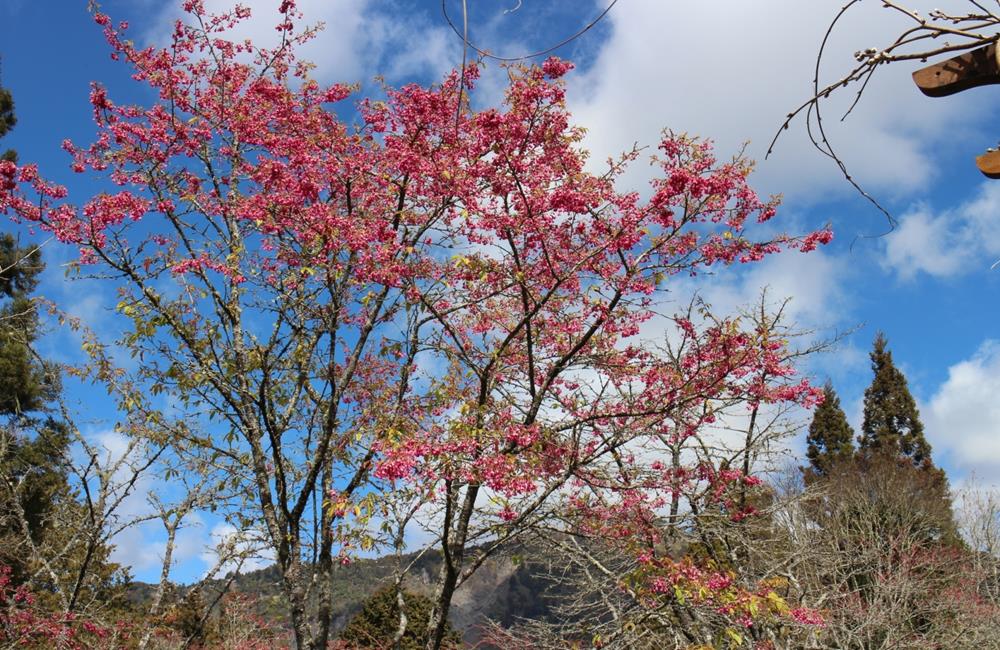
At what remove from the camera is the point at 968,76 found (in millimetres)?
2369

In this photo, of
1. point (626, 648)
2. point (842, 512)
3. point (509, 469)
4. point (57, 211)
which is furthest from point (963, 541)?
point (57, 211)

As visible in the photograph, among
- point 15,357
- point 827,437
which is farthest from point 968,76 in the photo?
point 827,437

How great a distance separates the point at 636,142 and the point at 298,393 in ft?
13.9

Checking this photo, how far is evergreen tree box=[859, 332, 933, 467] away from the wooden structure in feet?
112

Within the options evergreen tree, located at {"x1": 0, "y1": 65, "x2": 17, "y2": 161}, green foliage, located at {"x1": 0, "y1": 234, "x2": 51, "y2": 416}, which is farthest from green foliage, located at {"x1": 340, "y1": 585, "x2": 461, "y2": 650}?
evergreen tree, located at {"x1": 0, "y1": 65, "x2": 17, "y2": 161}

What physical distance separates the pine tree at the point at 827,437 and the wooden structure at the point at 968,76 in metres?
34.5

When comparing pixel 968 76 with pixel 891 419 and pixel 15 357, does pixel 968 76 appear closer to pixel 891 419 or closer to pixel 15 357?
pixel 15 357

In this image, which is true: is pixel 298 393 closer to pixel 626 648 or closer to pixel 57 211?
pixel 57 211

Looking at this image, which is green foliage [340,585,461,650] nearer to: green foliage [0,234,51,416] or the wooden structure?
green foliage [0,234,51,416]

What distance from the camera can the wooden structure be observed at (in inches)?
91.2

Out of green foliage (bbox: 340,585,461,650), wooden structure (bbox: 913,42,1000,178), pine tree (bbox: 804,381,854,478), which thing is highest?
pine tree (bbox: 804,381,854,478)

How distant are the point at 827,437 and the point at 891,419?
3354mm

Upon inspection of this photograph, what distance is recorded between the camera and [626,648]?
22.8 ft

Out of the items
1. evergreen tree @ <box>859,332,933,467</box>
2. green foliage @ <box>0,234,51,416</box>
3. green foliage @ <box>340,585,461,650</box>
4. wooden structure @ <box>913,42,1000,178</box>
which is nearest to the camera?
wooden structure @ <box>913,42,1000,178</box>
